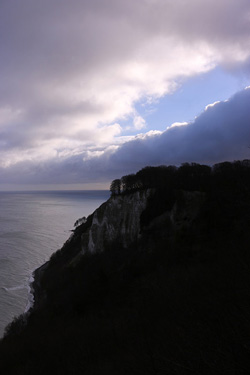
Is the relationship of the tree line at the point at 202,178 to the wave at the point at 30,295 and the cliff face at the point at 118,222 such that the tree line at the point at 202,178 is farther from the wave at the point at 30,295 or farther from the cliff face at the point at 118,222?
the wave at the point at 30,295

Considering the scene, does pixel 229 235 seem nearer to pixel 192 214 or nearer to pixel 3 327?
pixel 192 214

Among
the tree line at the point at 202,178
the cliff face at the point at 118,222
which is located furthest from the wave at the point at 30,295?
the tree line at the point at 202,178

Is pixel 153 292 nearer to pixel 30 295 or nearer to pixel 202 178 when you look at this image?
pixel 202 178

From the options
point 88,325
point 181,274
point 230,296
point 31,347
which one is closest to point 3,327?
point 31,347

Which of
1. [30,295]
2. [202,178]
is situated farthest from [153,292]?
[30,295]

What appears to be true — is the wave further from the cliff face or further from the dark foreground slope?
the cliff face

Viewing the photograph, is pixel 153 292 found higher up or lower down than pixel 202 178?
lower down

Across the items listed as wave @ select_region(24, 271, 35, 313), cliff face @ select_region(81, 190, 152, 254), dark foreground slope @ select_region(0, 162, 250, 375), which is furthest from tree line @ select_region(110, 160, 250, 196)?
wave @ select_region(24, 271, 35, 313)

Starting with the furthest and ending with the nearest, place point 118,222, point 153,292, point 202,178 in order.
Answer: point 118,222 → point 202,178 → point 153,292

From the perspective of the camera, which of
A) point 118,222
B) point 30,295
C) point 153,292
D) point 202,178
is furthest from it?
point 118,222
